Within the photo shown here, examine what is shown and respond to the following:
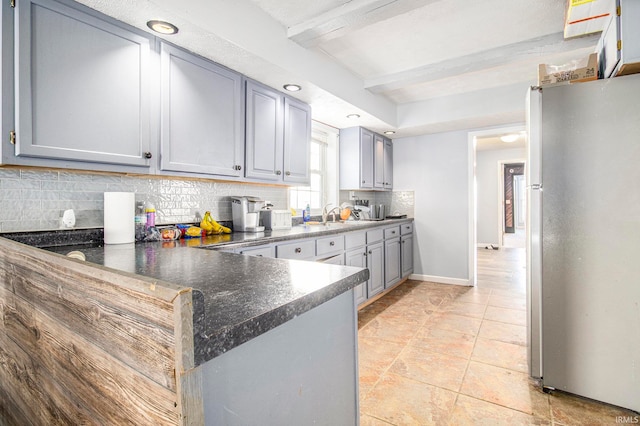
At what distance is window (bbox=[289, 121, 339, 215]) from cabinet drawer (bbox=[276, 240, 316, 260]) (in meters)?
1.43

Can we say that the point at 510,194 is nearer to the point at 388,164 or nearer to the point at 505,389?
the point at 388,164

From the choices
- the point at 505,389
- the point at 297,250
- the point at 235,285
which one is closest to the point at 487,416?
the point at 505,389

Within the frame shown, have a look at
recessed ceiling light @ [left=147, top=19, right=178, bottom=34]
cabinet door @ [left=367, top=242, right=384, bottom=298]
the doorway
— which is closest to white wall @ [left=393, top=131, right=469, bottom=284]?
cabinet door @ [left=367, top=242, right=384, bottom=298]

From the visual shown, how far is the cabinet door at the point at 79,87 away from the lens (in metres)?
1.42

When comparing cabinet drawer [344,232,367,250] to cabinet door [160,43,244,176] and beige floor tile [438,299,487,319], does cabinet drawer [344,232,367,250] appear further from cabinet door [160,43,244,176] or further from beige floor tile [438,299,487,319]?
cabinet door [160,43,244,176]

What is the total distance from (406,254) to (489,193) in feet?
15.0

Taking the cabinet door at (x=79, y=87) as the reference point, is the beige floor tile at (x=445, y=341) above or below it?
below

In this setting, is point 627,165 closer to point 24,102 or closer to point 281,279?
point 281,279

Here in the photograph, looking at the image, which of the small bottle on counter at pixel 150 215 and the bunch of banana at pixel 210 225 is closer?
the small bottle on counter at pixel 150 215

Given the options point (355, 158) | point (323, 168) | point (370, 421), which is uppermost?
point (355, 158)

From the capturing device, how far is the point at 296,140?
309cm

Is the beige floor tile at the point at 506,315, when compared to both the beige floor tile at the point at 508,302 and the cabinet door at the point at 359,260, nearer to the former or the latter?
the beige floor tile at the point at 508,302

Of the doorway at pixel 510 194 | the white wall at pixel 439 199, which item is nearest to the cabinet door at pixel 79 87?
the white wall at pixel 439 199

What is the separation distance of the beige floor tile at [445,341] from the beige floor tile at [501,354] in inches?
2.6
